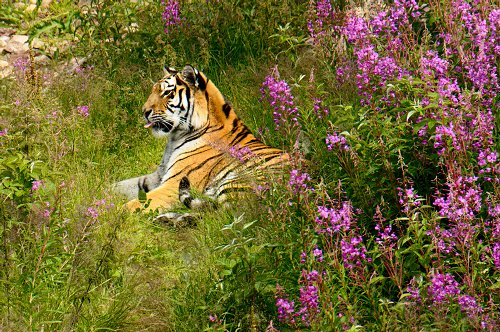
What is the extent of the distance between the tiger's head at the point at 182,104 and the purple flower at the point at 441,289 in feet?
12.0

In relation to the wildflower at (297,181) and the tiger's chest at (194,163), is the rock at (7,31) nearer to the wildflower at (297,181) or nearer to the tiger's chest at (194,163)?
the tiger's chest at (194,163)

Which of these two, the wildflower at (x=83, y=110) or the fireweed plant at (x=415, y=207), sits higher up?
the fireweed plant at (x=415, y=207)

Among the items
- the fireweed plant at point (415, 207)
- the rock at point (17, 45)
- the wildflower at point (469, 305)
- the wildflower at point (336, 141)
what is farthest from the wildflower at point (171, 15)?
the wildflower at point (469, 305)

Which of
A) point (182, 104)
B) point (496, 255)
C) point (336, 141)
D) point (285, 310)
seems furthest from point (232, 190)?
point (496, 255)

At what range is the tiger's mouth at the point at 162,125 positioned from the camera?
7875 mm

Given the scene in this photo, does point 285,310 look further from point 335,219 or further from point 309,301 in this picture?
point 335,219

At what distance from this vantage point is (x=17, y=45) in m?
10.7

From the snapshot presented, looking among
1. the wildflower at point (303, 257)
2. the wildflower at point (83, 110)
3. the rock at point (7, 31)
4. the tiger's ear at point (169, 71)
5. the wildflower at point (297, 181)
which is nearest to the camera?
the wildflower at point (303, 257)

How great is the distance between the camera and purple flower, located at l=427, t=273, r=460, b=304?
4395mm

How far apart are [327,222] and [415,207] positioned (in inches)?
19.9

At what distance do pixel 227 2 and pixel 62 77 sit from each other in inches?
66.2

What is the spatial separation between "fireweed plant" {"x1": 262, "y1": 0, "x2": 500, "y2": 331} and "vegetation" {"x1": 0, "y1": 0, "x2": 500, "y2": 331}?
0.01 metres

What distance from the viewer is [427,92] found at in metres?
5.33

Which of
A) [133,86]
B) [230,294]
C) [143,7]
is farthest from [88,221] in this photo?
[143,7]
